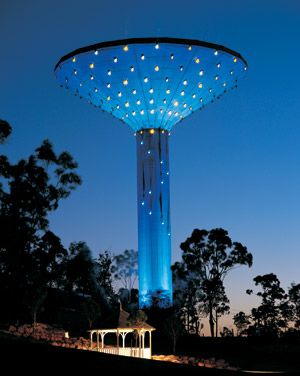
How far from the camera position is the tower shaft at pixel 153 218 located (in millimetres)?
49625

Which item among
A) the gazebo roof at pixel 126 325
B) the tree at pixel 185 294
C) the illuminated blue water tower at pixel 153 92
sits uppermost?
the illuminated blue water tower at pixel 153 92

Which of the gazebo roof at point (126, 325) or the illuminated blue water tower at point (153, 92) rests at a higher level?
the illuminated blue water tower at point (153, 92)

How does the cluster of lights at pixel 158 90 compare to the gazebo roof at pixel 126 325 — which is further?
the cluster of lights at pixel 158 90

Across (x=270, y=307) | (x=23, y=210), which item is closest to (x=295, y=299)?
(x=270, y=307)

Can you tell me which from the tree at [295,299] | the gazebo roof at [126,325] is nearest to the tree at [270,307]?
the tree at [295,299]

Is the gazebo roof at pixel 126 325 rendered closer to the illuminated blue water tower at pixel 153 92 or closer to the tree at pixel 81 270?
the illuminated blue water tower at pixel 153 92

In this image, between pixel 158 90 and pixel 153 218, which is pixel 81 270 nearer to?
pixel 153 218

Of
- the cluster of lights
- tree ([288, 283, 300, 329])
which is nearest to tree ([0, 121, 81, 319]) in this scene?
the cluster of lights

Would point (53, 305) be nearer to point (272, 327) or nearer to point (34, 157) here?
point (34, 157)

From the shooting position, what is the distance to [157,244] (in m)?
49.8

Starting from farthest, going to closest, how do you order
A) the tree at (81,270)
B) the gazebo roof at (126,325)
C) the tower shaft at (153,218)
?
the tree at (81,270) < the tower shaft at (153,218) < the gazebo roof at (126,325)

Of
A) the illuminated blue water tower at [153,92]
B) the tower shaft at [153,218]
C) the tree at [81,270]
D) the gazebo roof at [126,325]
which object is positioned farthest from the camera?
the tree at [81,270]

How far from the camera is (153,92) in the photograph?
48.1 meters

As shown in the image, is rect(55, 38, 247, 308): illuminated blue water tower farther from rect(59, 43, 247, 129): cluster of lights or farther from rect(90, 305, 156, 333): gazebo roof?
rect(90, 305, 156, 333): gazebo roof
